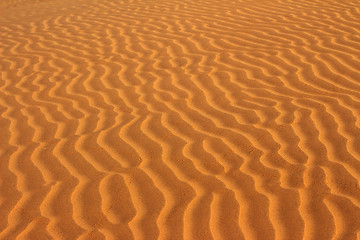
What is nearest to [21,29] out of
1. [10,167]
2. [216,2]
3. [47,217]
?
[216,2]

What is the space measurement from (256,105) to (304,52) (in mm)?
1793

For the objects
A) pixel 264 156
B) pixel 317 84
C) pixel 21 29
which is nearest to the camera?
pixel 264 156

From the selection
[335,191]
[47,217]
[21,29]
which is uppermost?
[335,191]

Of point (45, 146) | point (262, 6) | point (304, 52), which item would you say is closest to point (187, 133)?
point (45, 146)

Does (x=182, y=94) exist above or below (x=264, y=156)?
below

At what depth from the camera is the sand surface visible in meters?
3.17

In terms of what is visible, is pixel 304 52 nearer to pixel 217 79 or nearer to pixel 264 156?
pixel 217 79

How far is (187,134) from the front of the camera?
4.27m

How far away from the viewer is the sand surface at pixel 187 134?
10.4 feet

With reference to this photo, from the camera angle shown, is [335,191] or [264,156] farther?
[264,156]

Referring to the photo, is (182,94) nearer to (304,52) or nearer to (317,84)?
(317,84)

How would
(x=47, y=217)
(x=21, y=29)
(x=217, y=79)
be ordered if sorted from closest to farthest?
(x=47, y=217), (x=217, y=79), (x=21, y=29)

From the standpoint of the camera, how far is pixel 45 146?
167 inches

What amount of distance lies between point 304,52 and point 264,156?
2.77m
